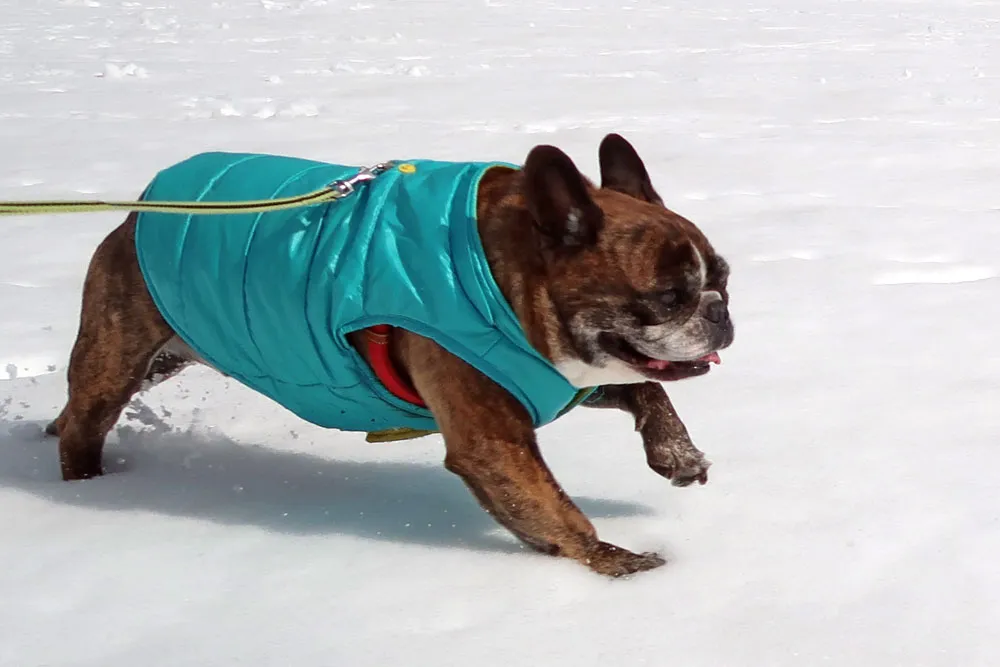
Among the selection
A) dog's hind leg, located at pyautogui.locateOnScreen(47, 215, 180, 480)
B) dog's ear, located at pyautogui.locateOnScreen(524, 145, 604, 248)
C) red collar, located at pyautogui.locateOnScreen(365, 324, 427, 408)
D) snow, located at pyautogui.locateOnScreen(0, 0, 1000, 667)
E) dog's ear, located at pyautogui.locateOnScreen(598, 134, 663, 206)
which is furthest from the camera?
dog's hind leg, located at pyautogui.locateOnScreen(47, 215, 180, 480)

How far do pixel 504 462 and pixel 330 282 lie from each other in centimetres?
56

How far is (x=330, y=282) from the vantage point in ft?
8.64

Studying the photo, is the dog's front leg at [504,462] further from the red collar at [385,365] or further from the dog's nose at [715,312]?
the dog's nose at [715,312]

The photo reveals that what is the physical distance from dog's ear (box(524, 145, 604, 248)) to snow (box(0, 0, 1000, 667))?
721 mm

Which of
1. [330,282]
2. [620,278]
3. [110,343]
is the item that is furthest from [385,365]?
[110,343]

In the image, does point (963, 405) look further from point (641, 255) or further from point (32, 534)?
point (32, 534)

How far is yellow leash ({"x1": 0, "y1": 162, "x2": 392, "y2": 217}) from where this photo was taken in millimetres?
2660

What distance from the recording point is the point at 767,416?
134 inches

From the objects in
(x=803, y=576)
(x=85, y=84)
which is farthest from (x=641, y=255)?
(x=85, y=84)

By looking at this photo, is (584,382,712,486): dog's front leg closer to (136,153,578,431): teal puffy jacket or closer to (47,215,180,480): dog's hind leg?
(136,153,578,431): teal puffy jacket

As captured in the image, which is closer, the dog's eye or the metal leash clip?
the dog's eye

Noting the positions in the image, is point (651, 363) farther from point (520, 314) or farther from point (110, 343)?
point (110, 343)

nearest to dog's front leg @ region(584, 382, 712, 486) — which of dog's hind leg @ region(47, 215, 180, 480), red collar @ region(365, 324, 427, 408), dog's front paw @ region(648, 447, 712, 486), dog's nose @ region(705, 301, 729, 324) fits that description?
dog's front paw @ region(648, 447, 712, 486)

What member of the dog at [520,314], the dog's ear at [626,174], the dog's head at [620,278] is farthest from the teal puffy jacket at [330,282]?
the dog's ear at [626,174]
